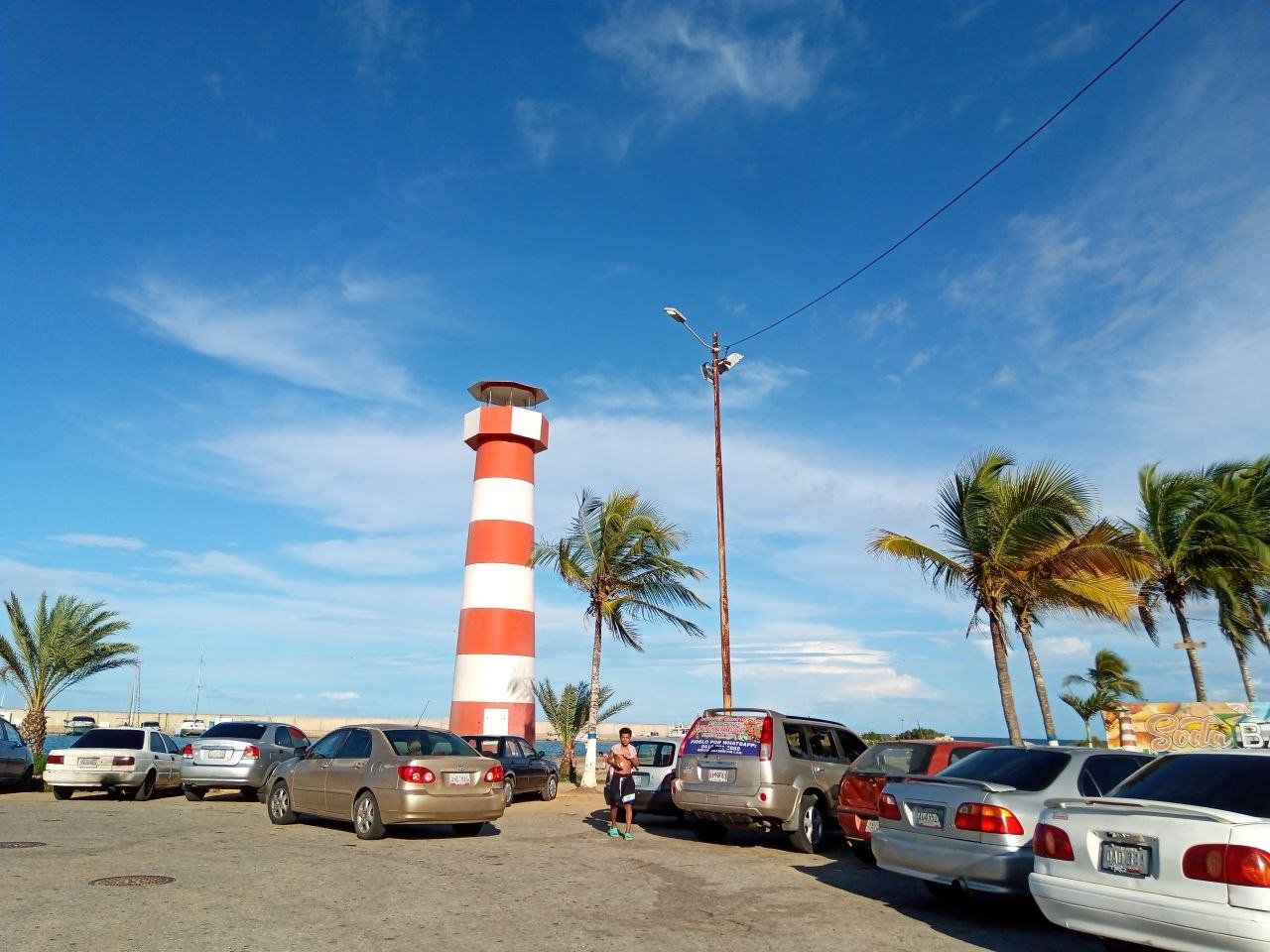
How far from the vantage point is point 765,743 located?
12.0 meters

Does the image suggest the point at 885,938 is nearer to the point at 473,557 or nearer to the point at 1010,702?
the point at 1010,702

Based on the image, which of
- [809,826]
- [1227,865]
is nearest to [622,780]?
[809,826]

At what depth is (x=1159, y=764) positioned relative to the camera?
22.0 ft

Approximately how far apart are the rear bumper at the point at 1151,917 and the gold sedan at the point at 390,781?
25.5ft

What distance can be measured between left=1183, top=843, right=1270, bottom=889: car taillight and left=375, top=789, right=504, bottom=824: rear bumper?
348 inches

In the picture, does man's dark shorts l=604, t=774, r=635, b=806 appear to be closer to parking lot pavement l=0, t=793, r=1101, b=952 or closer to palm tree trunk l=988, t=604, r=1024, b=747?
→ parking lot pavement l=0, t=793, r=1101, b=952

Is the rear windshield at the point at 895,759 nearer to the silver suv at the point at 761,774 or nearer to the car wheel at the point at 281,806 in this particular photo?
the silver suv at the point at 761,774

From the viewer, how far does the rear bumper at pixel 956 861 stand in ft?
23.8

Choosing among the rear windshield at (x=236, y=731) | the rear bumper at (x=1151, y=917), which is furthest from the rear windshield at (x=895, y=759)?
the rear windshield at (x=236, y=731)

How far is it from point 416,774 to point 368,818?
99cm

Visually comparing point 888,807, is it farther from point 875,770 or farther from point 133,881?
point 133,881

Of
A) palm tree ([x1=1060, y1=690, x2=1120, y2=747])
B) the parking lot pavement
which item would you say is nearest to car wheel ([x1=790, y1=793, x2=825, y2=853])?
the parking lot pavement

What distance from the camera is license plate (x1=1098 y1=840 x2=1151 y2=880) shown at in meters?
5.54

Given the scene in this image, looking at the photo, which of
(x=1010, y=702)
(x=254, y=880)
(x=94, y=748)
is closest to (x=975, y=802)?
(x=254, y=880)
